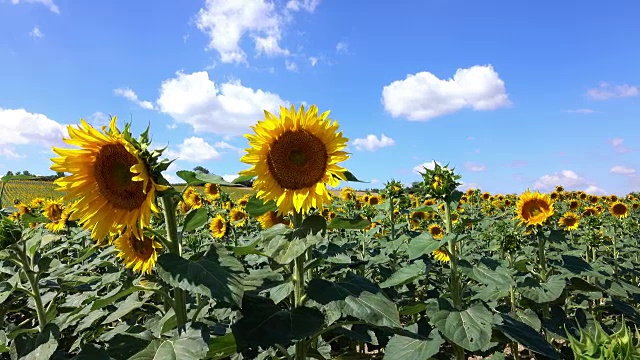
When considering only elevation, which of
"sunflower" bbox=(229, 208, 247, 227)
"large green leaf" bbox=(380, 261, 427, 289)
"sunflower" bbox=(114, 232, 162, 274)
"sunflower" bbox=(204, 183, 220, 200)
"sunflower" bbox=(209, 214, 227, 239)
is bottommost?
"large green leaf" bbox=(380, 261, 427, 289)

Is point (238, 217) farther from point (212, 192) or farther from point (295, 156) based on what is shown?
point (295, 156)

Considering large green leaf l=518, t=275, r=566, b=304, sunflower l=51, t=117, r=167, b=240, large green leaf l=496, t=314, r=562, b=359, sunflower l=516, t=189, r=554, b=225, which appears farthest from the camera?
sunflower l=516, t=189, r=554, b=225

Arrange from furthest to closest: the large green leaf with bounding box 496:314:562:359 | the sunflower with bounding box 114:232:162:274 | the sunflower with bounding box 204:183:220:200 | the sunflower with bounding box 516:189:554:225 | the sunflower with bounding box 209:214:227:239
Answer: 1. the sunflower with bounding box 204:183:220:200
2. the sunflower with bounding box 209:214:227:239
3. the sunflower with bounding box 516:189:554:225
4. the sunflower with bounding box 114:232:162:274
5. the large green leaf with bounding box 496:314:562:359

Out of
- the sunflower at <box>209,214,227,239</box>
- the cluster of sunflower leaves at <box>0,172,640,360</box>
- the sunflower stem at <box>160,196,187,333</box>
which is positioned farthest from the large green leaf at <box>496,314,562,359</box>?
the sunflower at <box>209,214,227,239</box>

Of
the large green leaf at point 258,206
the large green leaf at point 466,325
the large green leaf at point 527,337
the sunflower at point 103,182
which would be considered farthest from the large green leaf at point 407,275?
the sunflower at point 103,182

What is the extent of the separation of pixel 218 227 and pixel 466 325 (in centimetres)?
532

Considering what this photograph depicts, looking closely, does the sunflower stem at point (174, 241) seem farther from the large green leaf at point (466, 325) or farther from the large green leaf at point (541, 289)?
the large green leaf at point (541, 289)

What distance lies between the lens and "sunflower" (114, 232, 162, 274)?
120 inches

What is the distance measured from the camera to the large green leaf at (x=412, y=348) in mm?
2513

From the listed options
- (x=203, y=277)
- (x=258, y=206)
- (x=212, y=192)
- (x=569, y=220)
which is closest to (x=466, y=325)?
(x=258, y=206)

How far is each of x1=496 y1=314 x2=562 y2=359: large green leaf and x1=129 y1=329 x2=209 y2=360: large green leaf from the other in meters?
1.75

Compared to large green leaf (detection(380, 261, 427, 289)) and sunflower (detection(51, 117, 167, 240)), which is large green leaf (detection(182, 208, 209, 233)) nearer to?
sunflower (detection(51, 117, 167, 240))

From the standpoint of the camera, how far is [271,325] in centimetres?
214

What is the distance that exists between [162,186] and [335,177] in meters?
1.03
